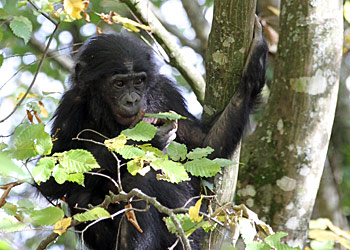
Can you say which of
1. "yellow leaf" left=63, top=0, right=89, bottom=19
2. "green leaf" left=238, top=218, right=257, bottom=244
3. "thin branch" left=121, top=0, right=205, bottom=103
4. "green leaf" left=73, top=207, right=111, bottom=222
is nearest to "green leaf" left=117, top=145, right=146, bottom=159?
"green leaf" left=73, top=207, right=111, bottom=222

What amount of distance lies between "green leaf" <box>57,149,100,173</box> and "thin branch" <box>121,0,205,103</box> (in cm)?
246

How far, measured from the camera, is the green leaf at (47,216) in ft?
7.64

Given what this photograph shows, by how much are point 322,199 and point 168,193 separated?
144 inches

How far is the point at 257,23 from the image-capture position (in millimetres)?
3936

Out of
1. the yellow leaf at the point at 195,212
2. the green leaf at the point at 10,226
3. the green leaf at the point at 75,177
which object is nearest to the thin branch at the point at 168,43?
the green leaf at the point at 75,177

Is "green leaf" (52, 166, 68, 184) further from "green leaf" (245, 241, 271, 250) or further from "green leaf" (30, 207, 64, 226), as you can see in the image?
"green leaf" (245, 241, 271, 250)

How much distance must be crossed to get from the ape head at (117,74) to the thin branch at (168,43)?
0.32m

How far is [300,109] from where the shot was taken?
14.2ft

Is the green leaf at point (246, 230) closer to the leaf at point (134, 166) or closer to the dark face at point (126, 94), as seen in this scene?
the leaf at point (134, 166)

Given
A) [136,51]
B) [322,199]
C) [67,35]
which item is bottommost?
[322,199]

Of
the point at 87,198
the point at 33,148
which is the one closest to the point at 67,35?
the point at 87,198

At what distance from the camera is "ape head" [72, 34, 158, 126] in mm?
4277

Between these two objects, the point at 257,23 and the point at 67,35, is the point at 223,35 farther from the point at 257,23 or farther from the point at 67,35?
the point at 67,35

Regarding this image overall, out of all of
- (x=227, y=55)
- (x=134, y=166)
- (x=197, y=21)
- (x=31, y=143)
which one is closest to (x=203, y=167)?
(x=134, y=166)
